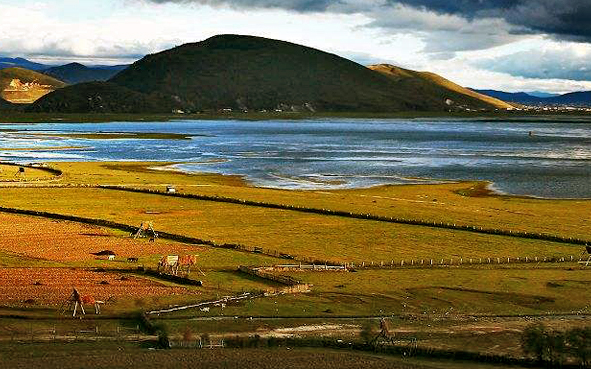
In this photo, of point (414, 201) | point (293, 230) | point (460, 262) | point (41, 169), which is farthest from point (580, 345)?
point (41, 169)

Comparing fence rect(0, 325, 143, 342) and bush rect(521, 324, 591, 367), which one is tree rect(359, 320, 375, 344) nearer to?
bush rect(521, 324, 591, 367)

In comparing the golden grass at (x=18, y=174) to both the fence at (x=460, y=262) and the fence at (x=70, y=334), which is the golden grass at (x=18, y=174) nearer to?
the fence at (x=460, y=262)

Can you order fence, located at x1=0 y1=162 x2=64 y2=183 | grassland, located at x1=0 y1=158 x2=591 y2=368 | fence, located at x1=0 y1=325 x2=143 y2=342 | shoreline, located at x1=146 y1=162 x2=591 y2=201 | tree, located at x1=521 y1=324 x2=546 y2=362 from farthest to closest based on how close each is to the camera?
1. fence, located at x1=0 y1=162 x2=64 y2=183
2. shoreline, located at x1=146 y1=162 x2=591 y2=201
3. grassland, located at x1=0 y1=158 x2=591 y2=368
4. fence, located at x1=0 y1=325 x2=143 y2=342
5. tree, located at x1=521 y1=324 x2=546 y2=362

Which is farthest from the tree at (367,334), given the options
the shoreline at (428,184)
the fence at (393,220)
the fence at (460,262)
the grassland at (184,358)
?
the shoreline at (428,184)

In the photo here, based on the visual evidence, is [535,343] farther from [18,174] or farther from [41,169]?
[41,169]

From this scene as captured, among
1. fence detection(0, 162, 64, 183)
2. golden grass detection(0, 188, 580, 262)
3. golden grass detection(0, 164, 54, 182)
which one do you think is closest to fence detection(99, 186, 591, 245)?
golden grass detection(0, 188, 580, 262)

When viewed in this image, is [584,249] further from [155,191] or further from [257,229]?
[155,191]

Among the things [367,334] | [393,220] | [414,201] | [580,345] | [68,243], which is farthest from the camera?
[414,201]

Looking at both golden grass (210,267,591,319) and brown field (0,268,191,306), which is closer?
brown field (0,268,191,306)

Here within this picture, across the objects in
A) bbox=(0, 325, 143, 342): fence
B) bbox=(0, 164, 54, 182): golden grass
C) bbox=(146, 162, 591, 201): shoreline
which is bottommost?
bbox=(0, 164, 54, 182): golden grass
